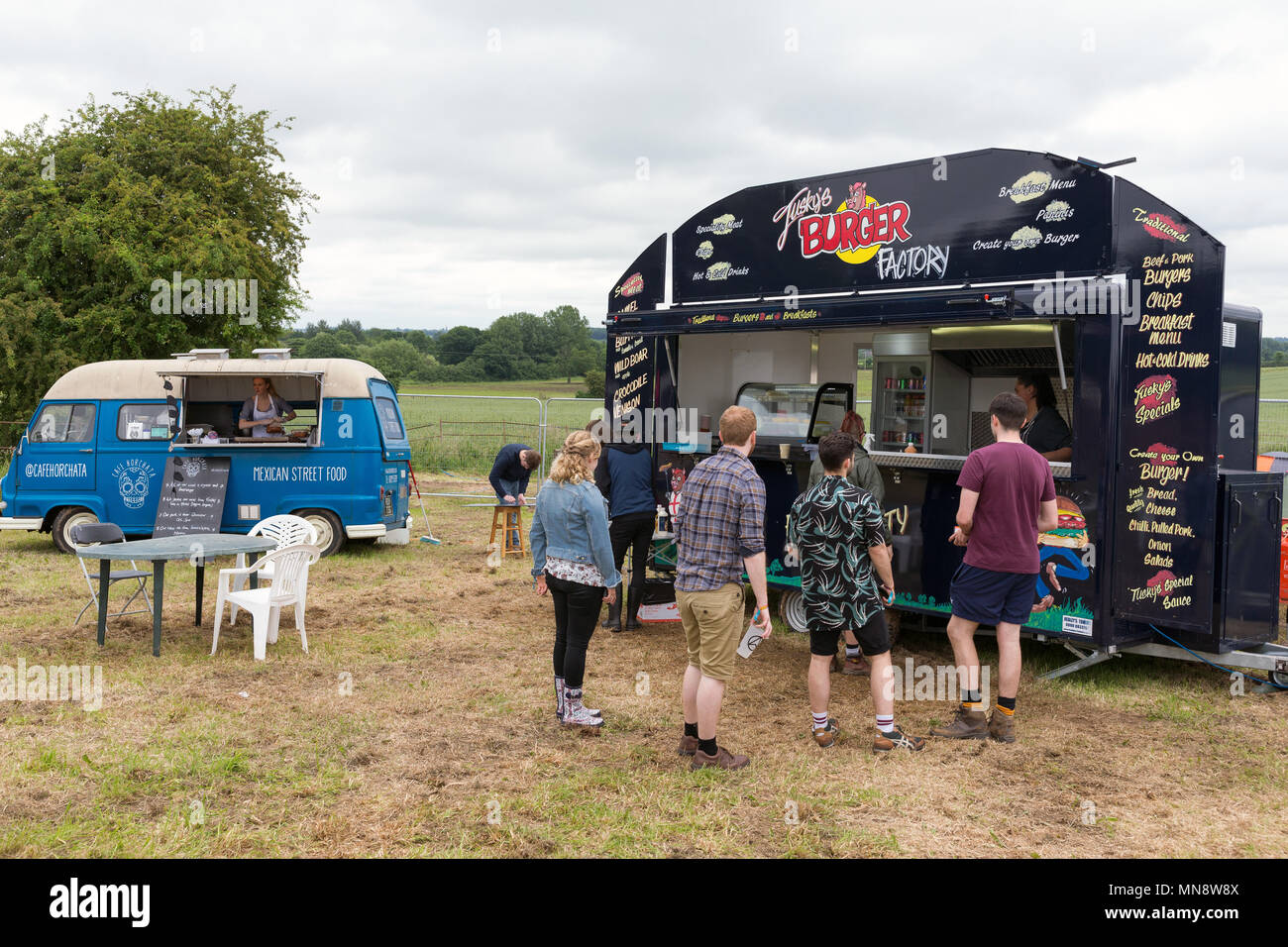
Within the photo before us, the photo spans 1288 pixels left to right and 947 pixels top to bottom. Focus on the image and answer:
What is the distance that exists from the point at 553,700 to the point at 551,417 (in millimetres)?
13152

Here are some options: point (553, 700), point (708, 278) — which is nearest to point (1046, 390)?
point (708, 278)

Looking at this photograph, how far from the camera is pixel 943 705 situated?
241 inches

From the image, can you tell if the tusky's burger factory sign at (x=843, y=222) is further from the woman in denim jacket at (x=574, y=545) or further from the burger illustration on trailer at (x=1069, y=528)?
the woman in denim jacket at (x=574, y=545)

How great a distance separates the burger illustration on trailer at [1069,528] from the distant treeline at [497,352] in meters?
30.2

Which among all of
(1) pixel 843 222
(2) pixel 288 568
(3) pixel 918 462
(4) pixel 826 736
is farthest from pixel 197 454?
(4) pixel 826 736

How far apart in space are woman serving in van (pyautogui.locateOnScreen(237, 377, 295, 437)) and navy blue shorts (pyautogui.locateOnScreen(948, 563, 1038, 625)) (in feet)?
29.3

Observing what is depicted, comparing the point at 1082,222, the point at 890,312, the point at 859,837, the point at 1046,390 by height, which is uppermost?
the point at 1082,222

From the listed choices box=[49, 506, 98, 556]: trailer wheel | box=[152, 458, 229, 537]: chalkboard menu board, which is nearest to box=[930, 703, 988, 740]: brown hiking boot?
box=[152, 458, 229, 537]: chalkboard menu board

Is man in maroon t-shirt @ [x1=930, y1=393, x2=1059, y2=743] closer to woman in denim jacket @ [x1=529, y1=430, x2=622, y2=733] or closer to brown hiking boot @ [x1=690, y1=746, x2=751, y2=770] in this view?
brown hiking boot @ [x1=690, y1=746, x2=751, y2=770]

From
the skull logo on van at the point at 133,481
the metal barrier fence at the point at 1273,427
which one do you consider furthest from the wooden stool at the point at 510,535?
the metal barrier fence at the point at 1273,427

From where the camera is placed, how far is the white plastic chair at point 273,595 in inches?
272

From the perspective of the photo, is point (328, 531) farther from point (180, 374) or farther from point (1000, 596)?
point (1000, 596)

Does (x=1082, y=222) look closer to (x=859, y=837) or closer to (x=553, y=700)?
(x=859, y=837)

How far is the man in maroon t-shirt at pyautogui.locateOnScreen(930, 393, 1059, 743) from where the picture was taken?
17.1 feet
